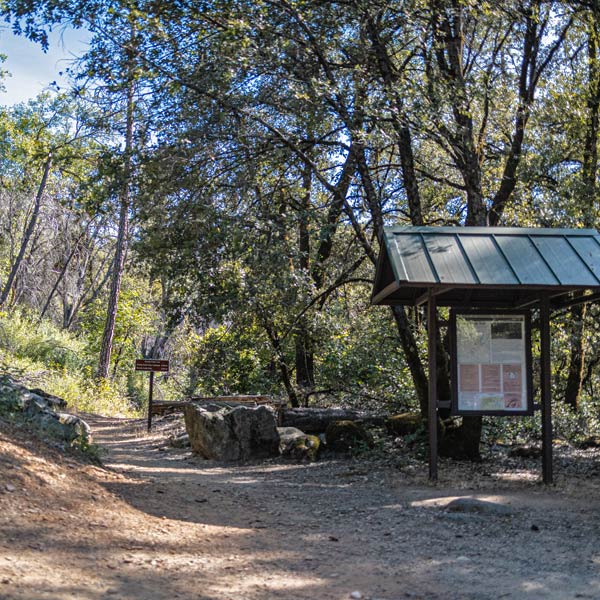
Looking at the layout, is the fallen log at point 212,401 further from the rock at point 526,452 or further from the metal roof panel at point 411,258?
the metal roof panel at point 411,258

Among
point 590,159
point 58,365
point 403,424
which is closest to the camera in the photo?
point 403,424

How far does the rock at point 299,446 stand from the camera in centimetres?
1172

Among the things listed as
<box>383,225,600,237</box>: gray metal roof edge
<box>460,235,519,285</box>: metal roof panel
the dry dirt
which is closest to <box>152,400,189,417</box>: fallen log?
the dry dirt

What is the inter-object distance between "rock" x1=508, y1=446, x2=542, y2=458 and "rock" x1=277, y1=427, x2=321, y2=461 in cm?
317

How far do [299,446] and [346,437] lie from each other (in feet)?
2.59

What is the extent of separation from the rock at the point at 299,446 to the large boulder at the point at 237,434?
190 millimetres

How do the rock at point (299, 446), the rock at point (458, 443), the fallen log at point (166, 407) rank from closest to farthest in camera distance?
the rock at point (458, 443), the rock at point (299, 446), the fallen log at point (166, 407)

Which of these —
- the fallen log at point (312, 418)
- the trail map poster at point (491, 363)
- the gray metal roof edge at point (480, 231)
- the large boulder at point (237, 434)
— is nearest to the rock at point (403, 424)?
the fallen log at point (312, 418)

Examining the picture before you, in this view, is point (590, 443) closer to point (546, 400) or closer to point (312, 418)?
point (546, 400)

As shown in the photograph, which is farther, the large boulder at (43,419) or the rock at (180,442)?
the rock at (180,442)

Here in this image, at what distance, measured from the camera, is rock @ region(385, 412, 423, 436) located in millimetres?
12219

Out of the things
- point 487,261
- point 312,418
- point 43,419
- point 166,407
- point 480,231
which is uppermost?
point 480,231

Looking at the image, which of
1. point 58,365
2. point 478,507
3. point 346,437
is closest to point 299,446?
point 346,437

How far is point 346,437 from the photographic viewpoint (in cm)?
1192
